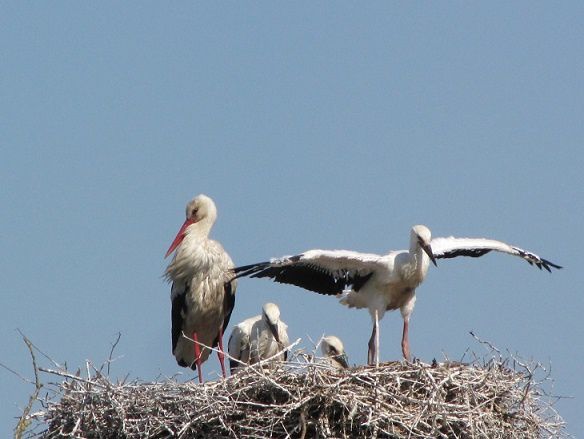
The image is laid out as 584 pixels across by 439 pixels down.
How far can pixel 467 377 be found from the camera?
9477 mm

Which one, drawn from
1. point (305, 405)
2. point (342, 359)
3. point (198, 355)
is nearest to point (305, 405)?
point (305, 405)

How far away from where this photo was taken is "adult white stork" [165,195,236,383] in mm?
12242

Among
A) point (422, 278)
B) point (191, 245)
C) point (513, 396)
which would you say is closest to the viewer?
point (513, 396)

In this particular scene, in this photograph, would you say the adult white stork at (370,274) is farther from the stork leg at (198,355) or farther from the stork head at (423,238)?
the stork leg at (198,355)

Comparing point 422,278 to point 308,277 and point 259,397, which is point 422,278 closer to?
point 308,277

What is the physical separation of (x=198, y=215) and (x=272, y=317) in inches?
59.5

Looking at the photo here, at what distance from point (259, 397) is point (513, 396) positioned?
170 centimetres

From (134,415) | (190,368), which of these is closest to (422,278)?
(190,368)

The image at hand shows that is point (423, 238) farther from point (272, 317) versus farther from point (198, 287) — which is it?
point (198, 287)

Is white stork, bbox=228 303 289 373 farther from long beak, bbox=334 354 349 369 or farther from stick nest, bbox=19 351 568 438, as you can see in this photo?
stick nest, bbox=19 351 568 438

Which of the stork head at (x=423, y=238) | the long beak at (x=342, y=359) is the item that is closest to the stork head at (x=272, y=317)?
the long beak at (x=342, y=359)

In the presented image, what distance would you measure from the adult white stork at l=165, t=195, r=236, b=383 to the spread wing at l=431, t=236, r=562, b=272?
5.74 feet

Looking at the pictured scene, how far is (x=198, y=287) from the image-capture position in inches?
482

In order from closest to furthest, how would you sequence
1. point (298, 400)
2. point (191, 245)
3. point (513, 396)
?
point (298, 400) < point (513, 396) < point (191, 245)
